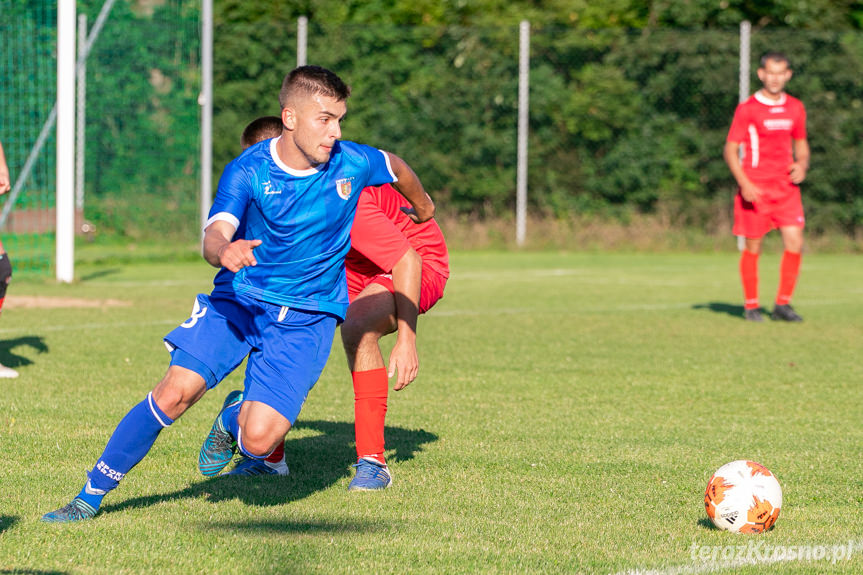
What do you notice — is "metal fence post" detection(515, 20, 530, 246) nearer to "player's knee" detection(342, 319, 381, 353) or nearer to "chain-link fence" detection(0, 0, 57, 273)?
"chain-link fence" detection(0, 0, 57, 273)

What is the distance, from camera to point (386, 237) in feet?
16.0

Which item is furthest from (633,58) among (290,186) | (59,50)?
(290,186)

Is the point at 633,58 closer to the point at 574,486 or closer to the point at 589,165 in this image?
the point at 589,165

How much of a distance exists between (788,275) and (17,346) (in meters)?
6.78

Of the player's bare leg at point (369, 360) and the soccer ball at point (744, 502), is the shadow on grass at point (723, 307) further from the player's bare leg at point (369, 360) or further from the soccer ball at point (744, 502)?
the soccer ball at point (744, 502)

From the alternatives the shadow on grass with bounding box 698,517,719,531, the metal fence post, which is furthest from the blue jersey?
the metal fence post

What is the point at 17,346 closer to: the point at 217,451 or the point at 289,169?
the point at 217,451

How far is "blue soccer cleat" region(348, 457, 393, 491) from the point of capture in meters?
4.77

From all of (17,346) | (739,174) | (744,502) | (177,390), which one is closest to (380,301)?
(177,390)

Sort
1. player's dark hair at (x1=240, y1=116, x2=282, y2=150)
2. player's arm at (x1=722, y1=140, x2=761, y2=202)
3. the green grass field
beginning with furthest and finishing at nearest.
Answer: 1. player's arm at (x1=722, y1=140, x2=761, y2=202)
2. player's dark hair at (x1=240, y1=116, x2=282, y2=150)
3. the green grass field

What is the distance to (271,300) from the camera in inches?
176

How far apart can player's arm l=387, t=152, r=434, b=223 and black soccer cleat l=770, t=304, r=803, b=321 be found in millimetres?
6726

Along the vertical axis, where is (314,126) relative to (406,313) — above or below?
above

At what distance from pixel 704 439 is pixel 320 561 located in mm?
2718
